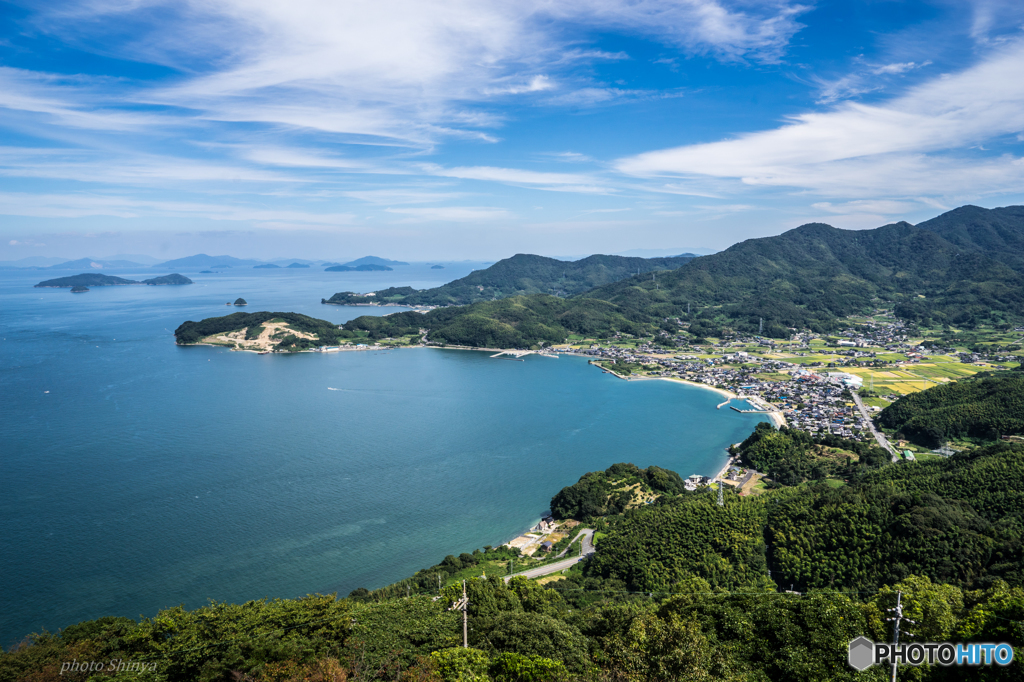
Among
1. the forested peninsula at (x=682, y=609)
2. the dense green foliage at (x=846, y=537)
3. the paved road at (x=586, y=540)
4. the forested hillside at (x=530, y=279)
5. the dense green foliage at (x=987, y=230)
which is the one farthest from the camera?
the forested hillside at (x=530, y=279)


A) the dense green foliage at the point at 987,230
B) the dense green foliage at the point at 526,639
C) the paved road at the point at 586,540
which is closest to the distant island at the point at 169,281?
the paved road at the point at 586,540

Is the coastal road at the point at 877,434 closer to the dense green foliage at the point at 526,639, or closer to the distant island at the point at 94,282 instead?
the dense green foliage at the point at 526,639

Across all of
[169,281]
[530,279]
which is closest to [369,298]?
[530,279]

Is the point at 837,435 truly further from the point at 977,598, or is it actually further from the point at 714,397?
the point at 977,598

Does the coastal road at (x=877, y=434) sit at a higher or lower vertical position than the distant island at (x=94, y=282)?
lower

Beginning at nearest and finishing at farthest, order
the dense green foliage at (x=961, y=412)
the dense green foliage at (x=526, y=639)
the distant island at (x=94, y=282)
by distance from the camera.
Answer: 1. the dense green foliage at (x=526, y=639)
2. the dense green foliage at (x=961, y=412)
3. the distant island at (x=94, y=282)

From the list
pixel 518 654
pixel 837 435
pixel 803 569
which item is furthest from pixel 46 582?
pixel 837 435
